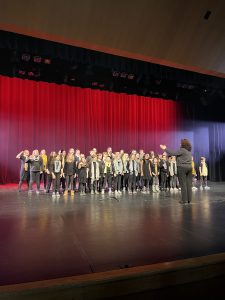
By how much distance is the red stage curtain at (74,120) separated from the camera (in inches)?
519

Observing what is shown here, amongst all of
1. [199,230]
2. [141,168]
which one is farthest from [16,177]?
[199,230]

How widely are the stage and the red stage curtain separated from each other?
7.67m

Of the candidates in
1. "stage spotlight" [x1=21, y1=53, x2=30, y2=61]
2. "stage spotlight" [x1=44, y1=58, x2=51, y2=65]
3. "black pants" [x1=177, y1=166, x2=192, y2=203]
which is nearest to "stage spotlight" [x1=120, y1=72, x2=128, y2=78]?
"stage spotlight" [x1=44, y1=58, x2=51, y2=65]

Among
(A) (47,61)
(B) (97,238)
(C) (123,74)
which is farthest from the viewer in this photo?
(C) (123,74)

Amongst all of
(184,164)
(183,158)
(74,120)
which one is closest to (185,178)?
(184,164)

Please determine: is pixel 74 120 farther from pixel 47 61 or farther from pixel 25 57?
pixel 25 57

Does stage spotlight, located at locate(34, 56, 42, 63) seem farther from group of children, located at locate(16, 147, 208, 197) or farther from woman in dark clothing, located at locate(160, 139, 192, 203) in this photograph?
woman in dark clothing, located at locate(160, 139, 192, 203)

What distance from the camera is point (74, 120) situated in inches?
583

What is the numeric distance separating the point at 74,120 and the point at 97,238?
11.5 metres

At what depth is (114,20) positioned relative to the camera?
3.50 m

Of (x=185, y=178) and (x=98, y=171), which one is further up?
(x=98, y=171)

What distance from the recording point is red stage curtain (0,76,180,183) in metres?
13.2

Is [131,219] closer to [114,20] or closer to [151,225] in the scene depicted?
[151,225]

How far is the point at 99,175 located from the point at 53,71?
5.76 meters
